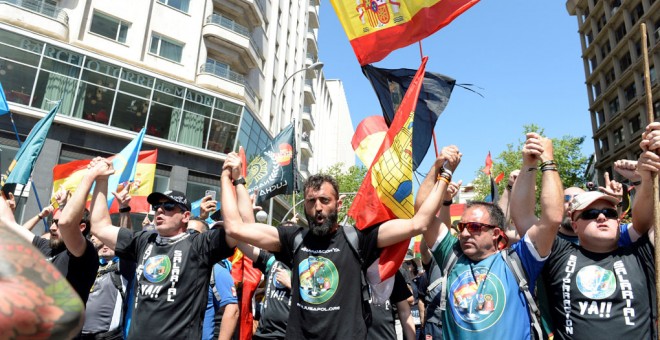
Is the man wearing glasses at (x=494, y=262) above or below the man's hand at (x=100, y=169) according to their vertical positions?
below

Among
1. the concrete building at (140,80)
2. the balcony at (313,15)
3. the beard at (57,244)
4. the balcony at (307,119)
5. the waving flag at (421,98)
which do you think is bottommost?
the beard at (57,244)

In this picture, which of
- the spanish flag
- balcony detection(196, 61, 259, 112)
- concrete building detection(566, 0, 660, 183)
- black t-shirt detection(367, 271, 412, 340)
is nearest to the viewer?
the spanish flag

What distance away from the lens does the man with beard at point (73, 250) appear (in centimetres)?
338

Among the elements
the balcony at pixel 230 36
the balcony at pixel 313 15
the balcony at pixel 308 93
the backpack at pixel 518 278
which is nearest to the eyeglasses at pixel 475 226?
the backpack at pixel 518 278

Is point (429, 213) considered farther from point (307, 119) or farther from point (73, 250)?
point (307, 119)

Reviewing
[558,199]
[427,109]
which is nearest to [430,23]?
[427,109]

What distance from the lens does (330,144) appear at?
185 feet

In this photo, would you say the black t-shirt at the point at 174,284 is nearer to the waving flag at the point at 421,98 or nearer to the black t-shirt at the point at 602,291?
the waving flag at the point at 421,98

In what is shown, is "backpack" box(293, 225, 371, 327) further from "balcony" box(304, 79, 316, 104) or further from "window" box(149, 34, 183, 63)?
"balcony" box(304, 79, 316, 104)

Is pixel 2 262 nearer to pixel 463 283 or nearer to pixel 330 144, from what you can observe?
pixel 463 283

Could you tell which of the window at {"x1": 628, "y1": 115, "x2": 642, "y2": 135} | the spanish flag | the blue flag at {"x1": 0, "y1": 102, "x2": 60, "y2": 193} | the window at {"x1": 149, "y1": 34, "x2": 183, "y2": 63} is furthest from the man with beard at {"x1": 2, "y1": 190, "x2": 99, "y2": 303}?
the window at {"x1": 628, "y1": 115, "x2": 642, "y2": 135}

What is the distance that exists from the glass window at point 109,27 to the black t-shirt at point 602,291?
2048cm

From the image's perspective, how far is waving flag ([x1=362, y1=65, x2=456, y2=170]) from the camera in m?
3.95

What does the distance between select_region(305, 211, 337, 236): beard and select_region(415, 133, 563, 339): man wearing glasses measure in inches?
24.5
